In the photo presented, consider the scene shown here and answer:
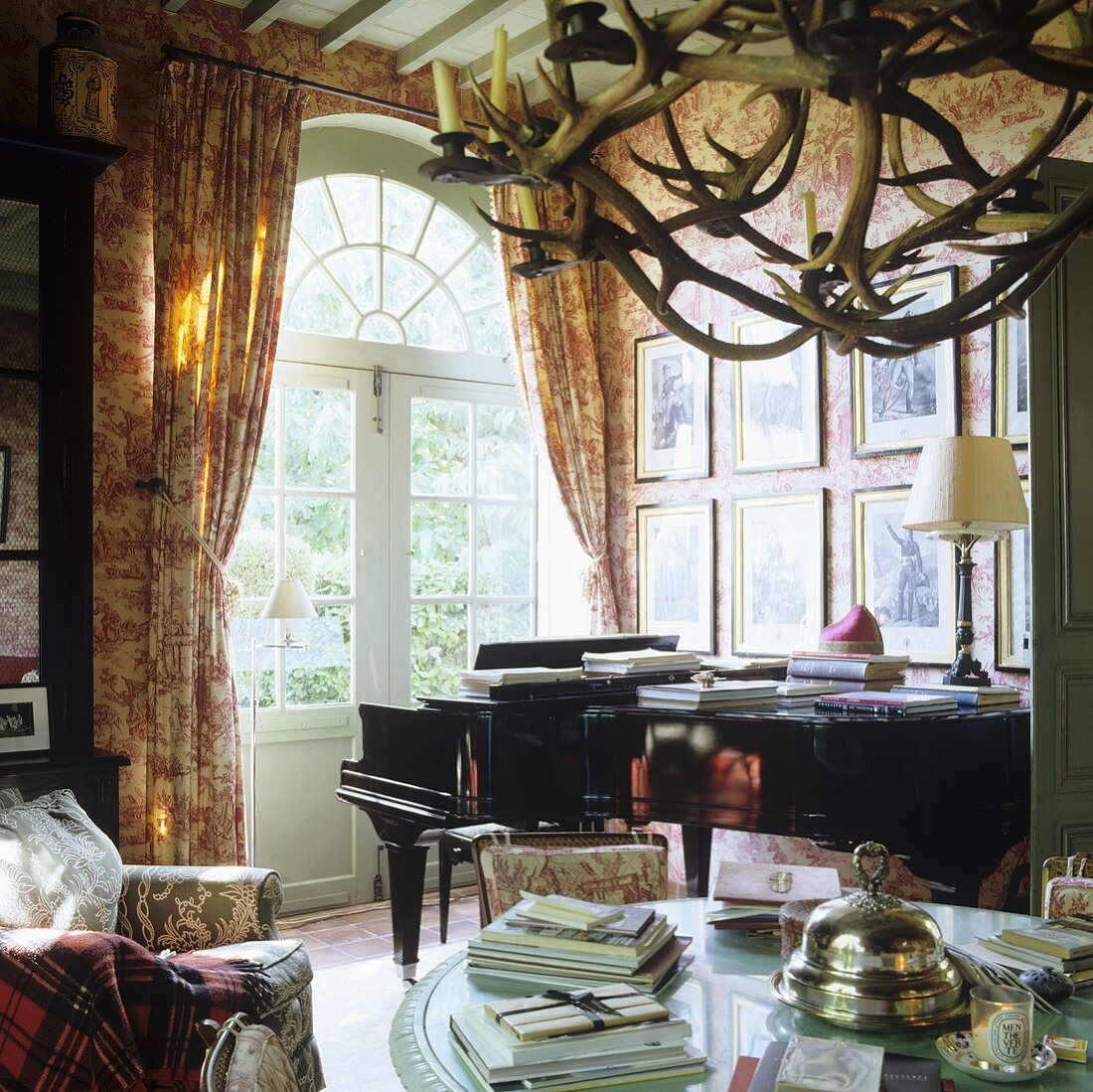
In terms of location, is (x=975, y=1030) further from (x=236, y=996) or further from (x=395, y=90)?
(x=395, y=90)

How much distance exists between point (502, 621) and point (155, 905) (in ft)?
9.85

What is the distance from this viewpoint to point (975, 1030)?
5.38 ft

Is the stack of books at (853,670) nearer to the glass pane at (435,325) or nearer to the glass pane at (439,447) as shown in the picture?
the glass pane at (439,447)

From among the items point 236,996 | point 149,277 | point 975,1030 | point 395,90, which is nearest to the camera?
point 975,1030

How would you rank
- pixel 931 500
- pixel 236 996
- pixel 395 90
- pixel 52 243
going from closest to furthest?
pixel 236 996, pixel 931 500, pixel 52 243, pixel 395 90

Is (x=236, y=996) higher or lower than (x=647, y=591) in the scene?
lower

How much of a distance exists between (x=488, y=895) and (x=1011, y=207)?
1697 mm

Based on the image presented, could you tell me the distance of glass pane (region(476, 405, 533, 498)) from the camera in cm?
608

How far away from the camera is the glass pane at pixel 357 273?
18.3 ft

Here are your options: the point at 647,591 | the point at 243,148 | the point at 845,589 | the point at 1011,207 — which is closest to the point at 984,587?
the point at 845,589

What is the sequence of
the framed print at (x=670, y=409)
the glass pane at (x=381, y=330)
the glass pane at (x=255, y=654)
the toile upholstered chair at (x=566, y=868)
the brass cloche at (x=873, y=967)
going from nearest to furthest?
the brass cloche at (x=873, y=967) < the toile upholstered chair at (x=566, y=868) < the glass pane at (x=255, y=654) < the framed print at (x=670, y=409) < the glass pane at (x=381, y=330)

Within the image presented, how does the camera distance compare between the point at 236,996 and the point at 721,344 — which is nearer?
the point at 721,344

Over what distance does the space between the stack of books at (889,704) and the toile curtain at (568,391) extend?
2194 millimetres

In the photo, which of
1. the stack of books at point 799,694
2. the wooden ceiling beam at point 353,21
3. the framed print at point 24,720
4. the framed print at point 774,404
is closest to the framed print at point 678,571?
the framed print at point 774,404
